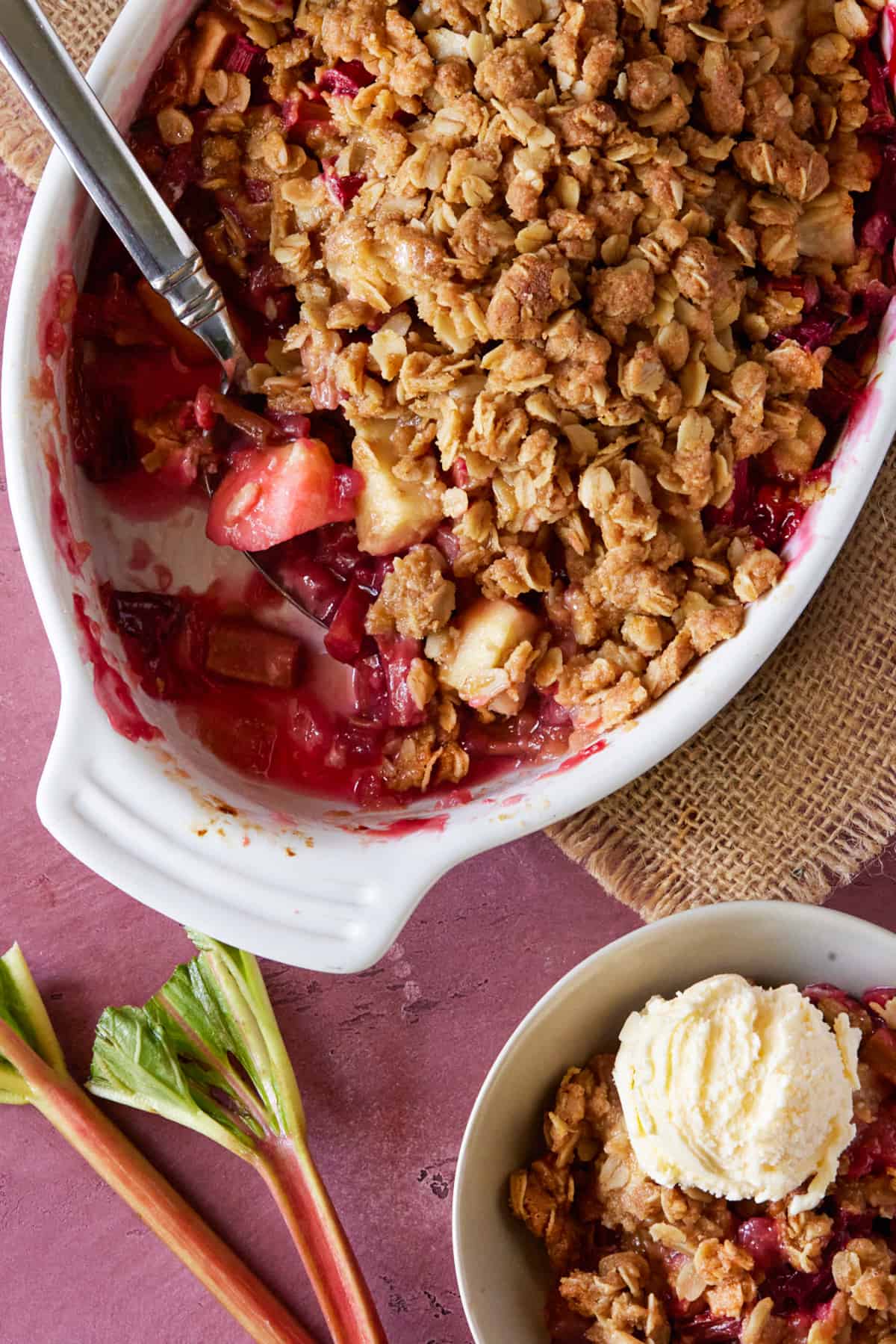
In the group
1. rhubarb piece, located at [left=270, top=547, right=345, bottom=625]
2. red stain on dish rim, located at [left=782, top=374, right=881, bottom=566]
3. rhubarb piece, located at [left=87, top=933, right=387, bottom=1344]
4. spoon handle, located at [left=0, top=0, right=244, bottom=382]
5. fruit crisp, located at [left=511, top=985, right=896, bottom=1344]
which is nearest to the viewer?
spoon handle, located at [left=0, top=0, right=244, bottom=382]

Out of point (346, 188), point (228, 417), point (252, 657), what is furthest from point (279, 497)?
point (346, 188)

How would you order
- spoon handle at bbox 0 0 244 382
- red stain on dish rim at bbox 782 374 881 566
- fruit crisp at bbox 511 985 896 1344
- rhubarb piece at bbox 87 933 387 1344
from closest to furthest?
spoon handle at bbox 0 0 244 382, red stain on dish rim at bbox 782 374 881 566, fruit crisp at bbox 511 985 896 1344, rhubarb piece at bbox 87 933 387 1344

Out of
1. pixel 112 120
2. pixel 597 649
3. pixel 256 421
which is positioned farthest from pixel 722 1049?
pixel 112 120

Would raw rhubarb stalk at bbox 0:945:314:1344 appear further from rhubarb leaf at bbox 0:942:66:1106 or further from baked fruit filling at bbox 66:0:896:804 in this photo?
baked fruit filling at bbox 66:0:896:804

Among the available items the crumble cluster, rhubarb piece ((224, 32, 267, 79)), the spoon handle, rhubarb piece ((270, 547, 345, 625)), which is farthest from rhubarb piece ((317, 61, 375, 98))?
rhubarb piece ((270, 547, 345, 625))

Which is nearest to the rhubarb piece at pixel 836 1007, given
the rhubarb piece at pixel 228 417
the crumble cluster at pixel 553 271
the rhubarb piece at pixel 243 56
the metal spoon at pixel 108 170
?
the crumble cluster at pixel 553 271
